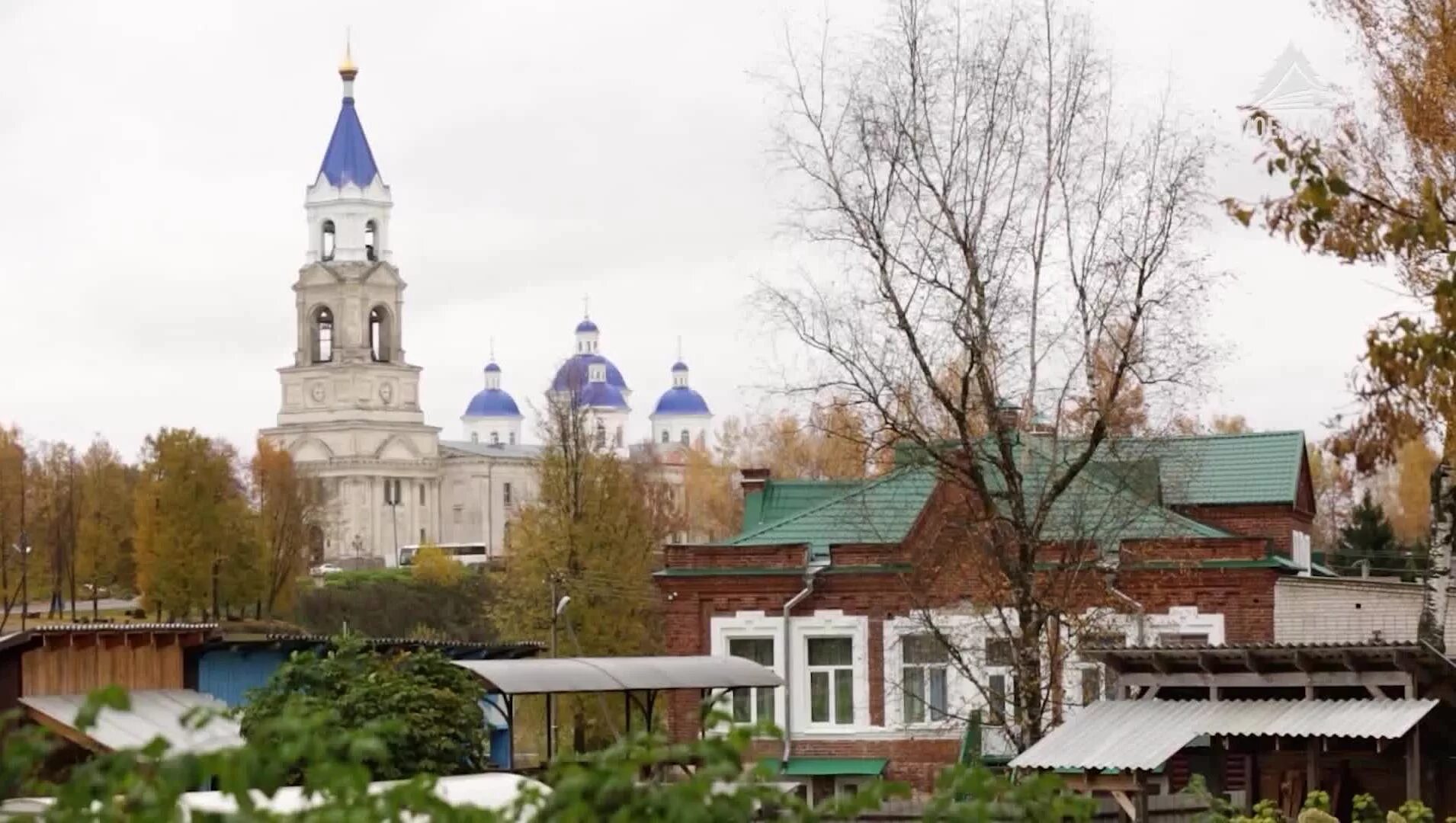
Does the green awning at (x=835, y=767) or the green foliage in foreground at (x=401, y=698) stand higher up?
the green foliage in foreground at (x=401, y=698)

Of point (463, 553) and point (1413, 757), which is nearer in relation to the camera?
point (1413, 757)

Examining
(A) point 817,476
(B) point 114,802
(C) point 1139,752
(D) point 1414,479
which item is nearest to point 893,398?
(C) point 1139,752

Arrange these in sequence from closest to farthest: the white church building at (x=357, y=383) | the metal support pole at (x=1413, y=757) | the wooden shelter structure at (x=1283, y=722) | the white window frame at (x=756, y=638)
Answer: the metal support pole at (x=1413, y=757), the wooden shelter structure at (x=1283, y=722), the white window frame at (x=756, y=638), the white church building at (x=357, y=383)

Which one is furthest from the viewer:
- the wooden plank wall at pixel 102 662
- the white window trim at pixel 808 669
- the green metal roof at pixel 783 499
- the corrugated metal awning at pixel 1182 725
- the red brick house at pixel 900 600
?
the green metal roof at pixel 783 499

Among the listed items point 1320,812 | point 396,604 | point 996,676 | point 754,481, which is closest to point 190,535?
point 396,604

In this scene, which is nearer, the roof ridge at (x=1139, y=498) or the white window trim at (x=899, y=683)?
the roof ridge at (x=1139, y=498)

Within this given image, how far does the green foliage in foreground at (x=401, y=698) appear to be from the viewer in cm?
2353

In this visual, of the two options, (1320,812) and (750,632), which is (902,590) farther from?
(1320,812)

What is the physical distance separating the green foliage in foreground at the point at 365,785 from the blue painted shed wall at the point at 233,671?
75.0 ft

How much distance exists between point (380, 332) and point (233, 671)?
125 metres

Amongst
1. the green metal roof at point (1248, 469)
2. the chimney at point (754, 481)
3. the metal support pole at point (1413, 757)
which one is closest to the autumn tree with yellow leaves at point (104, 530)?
the chimney at point (754, 481)

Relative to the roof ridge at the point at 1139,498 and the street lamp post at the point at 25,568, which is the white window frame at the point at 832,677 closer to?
the roof ridge at the point at 1139,498

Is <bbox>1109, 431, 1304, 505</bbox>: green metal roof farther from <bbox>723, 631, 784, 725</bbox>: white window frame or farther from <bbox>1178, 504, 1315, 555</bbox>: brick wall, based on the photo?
<bbox>723, 631, 784, 725</bbox>: white window frame

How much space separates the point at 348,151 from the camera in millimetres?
145750
